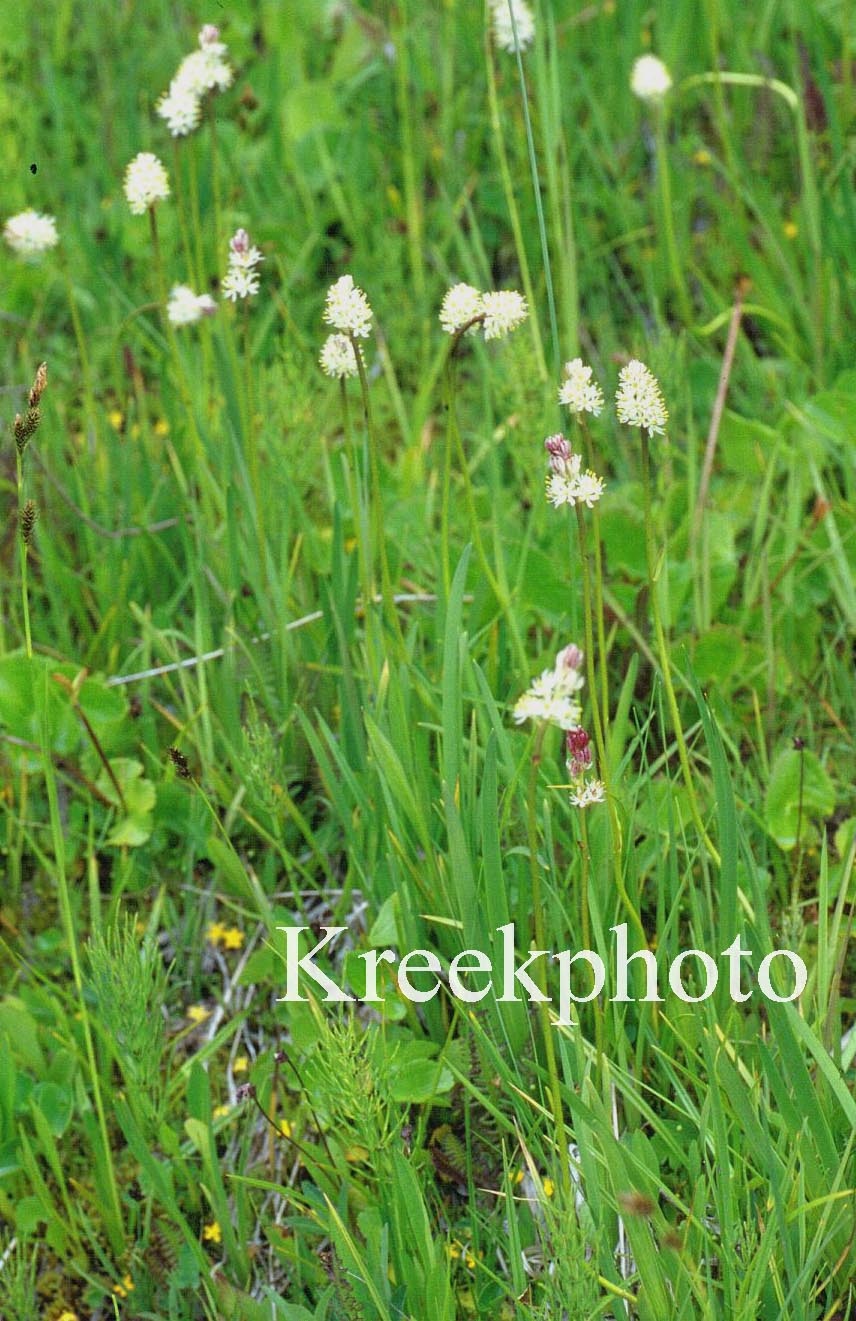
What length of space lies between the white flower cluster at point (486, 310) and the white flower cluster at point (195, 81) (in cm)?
65

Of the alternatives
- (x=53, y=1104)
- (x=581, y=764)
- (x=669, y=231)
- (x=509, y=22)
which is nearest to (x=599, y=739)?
(x=581, y=764)

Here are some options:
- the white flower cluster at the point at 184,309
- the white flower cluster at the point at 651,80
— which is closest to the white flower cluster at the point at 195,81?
the white flower cluster at the point at 184,309

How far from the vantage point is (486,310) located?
125 centimetres

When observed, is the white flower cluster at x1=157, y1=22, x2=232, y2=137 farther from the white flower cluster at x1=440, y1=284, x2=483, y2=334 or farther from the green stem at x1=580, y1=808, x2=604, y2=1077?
the green stem at x1=580, y1=808, x2=604, y2=1077

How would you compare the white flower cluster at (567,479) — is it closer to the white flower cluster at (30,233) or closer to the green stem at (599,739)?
the green stem at (599,739)

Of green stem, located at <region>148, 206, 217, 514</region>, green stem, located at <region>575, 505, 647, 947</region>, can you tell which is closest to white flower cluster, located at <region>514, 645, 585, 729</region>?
green stem, located at <region>575, 505, 647, 947</region>

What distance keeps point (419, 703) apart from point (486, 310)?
0.52 metres

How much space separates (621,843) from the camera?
135 cm

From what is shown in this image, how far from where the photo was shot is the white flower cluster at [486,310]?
125 cm

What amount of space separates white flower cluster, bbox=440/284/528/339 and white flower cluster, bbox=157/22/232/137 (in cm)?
65

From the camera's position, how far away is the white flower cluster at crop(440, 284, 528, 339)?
125cm

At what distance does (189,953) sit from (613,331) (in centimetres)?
133

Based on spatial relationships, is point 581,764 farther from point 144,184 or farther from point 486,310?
point 144,184

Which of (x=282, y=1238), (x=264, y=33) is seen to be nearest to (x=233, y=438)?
(x=282, y=1238)
